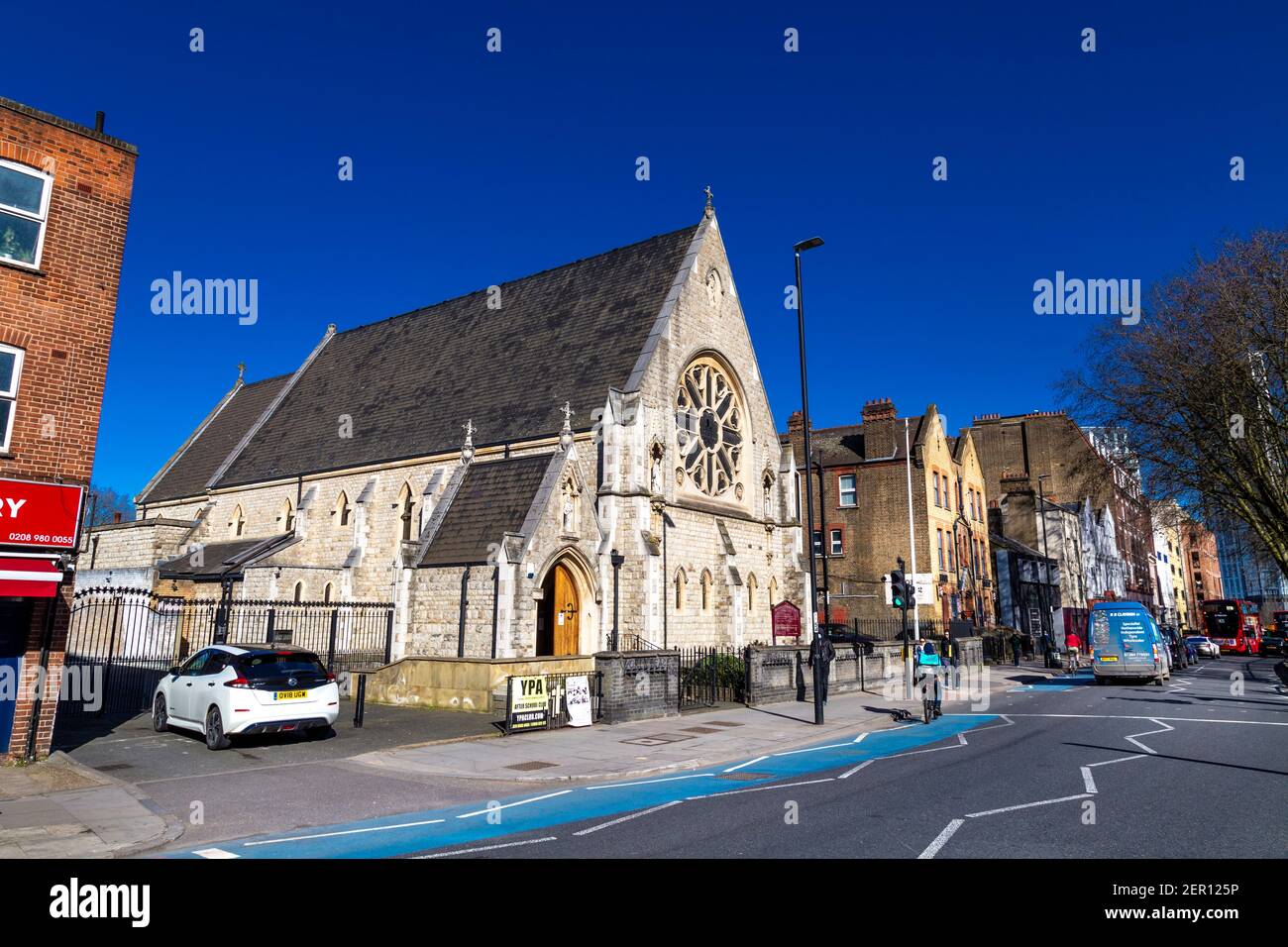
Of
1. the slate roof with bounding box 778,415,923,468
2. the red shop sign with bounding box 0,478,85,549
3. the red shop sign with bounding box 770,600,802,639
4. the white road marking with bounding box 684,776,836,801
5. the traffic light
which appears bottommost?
the white road marking with bounding box 684,776,836,801

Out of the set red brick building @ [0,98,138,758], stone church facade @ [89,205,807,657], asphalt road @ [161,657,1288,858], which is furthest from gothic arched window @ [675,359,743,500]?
red brick building @ [0,98,138,758]

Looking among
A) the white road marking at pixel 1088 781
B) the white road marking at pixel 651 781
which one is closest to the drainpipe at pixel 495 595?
the white road marking at pixel 651 781

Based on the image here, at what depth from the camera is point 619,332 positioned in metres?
26.8

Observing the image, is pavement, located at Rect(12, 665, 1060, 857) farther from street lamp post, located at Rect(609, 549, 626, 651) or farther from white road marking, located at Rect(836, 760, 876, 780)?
street lamp post, located at Rect(609, 549, 626, 651)

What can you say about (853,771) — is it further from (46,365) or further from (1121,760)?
(46,365)

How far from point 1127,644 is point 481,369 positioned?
25438mm

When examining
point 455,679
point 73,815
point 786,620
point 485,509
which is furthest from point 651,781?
point 786,620

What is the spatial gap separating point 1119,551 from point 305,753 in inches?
2905

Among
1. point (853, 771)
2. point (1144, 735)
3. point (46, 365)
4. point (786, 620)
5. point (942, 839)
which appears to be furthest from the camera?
point (786, 620)

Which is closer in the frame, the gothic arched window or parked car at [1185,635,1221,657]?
the gothic arched window

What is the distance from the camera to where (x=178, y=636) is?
27594 mm

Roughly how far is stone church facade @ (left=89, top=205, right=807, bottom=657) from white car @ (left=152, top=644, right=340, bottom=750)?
587 centimetres

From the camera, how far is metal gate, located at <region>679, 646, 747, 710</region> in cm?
2112

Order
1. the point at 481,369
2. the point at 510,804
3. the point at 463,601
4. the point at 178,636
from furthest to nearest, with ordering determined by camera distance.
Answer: the point at 481,369
the point at 178,636
the point at 463,601
the point at 510,804
